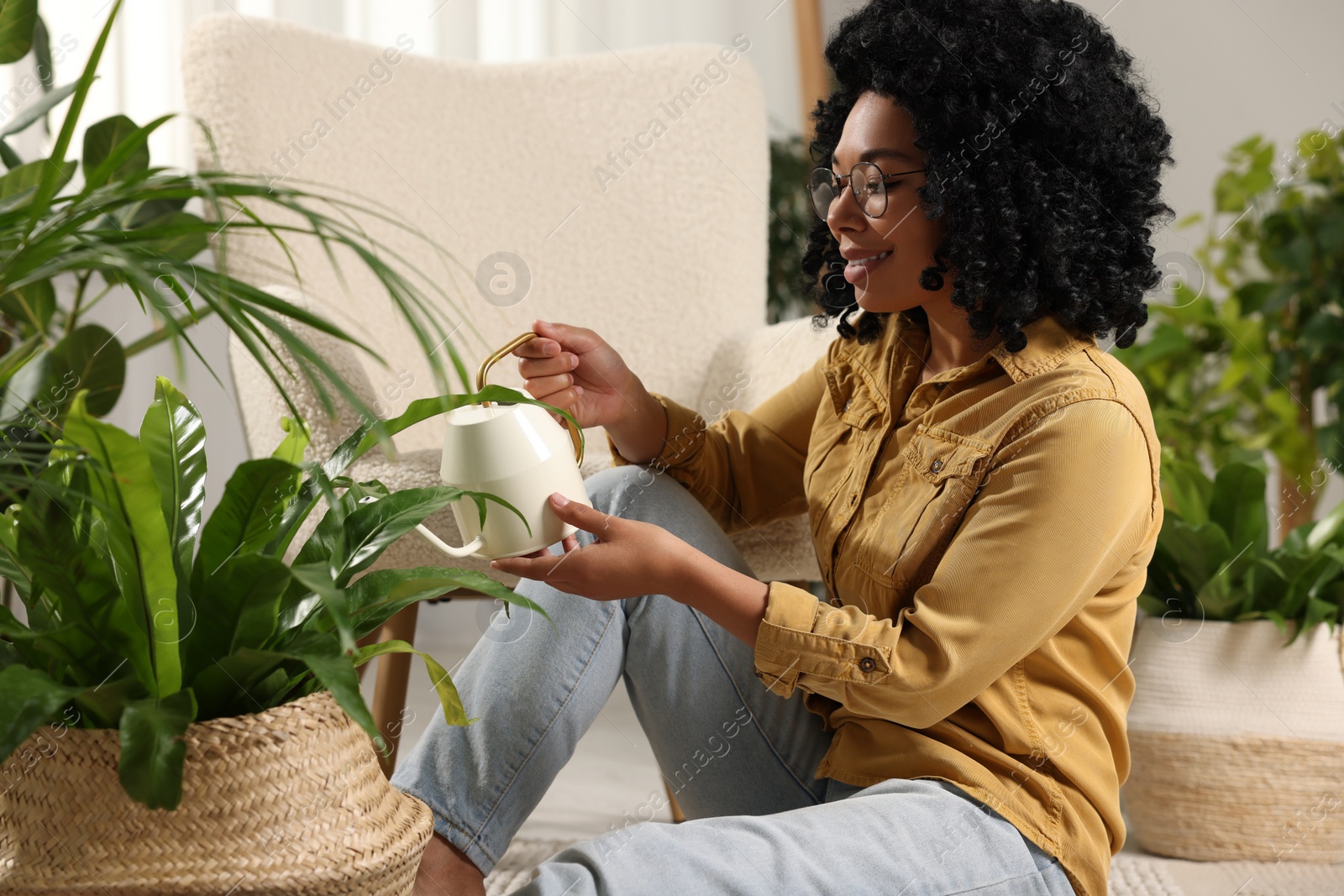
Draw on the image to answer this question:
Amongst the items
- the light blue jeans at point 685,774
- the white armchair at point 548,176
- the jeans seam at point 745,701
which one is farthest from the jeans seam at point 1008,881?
the white armchair at point 548,176

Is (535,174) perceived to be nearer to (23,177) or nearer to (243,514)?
(23,177)

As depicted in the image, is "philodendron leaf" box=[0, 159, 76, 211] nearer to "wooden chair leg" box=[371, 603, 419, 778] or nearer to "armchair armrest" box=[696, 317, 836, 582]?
"wooden chair leg" box=[371, 603, 419, 778]

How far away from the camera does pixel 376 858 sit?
54 centimetres

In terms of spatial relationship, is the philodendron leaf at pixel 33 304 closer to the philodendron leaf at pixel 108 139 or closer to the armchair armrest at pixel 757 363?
the philodendron leaf at pixel 108 139

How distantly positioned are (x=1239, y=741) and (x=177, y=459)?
1.03 m

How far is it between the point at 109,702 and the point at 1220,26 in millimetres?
2213

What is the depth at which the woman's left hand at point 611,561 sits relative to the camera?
738 millimetres

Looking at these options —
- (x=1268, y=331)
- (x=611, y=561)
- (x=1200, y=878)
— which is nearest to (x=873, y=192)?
(x=611, y=561)

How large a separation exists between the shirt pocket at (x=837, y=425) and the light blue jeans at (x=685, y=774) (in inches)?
3.7

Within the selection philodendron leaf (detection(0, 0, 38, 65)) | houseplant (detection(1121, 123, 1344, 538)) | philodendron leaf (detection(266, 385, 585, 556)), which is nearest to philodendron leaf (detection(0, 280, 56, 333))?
philodendron leaf (detection(0, 0, 38, 65))

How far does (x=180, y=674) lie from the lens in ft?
1.72

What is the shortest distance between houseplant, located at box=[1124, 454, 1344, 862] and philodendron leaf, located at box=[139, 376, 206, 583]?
0.96 metres

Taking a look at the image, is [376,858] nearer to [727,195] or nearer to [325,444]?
[325,444]

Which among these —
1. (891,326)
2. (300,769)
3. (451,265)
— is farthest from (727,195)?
(300,769)
